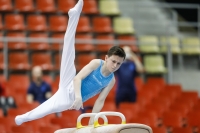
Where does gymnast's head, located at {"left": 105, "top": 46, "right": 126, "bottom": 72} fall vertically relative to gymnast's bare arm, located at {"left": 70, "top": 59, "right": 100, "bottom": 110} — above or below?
above

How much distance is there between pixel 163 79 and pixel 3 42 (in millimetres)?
3656

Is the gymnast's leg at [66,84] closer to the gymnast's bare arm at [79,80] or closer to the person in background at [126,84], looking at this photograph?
the gymnast's bare arm at [79,80]

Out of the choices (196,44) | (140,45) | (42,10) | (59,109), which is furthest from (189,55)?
(59,109)

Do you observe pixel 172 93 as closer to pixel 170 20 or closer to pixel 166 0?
pixel 170 20

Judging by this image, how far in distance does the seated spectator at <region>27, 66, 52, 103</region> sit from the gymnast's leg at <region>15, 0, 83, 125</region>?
3463mm

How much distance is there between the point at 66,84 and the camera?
7.61m

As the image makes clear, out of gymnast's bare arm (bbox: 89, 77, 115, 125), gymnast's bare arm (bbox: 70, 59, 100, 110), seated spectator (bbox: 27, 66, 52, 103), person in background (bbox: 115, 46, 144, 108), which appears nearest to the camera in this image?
gymnast's bare arm (bbox: 70, 59, 100, 110)

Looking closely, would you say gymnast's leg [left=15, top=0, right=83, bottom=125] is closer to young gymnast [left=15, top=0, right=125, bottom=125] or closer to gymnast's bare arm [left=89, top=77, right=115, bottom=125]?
young gymnast [left=15, top=0, right=125, bottom=125]

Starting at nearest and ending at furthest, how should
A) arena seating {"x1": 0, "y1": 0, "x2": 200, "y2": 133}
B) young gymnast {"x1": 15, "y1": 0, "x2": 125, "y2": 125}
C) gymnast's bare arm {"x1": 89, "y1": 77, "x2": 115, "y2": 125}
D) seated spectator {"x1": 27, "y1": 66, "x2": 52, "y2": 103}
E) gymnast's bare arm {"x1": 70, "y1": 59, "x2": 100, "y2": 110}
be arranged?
gymnast's bare arm {"x1": 70, "y1": 59, "x2": 100, "y2": 110}, young gymnast {"x1": 15, "y1": 0, "x2": 125, "y2": 125}, gymnast's bare arm {"x1": 89, "y1": 77, "x2": 115, "y2": 125}, arena seating {"x1": 0, "y1": 0, "x2": 200, "y2": 133}, seated spectator {"x1": 27, "y1": 66, "x2": 52, "y2": 103}

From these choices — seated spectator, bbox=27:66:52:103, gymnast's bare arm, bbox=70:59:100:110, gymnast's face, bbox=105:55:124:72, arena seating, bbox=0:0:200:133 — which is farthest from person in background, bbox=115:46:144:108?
gymnast's face, bbox=105:55:124:72

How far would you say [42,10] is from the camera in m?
14.4

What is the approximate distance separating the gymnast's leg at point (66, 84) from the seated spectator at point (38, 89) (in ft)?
11.4

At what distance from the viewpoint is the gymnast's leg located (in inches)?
289

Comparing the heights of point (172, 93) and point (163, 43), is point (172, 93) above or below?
below
